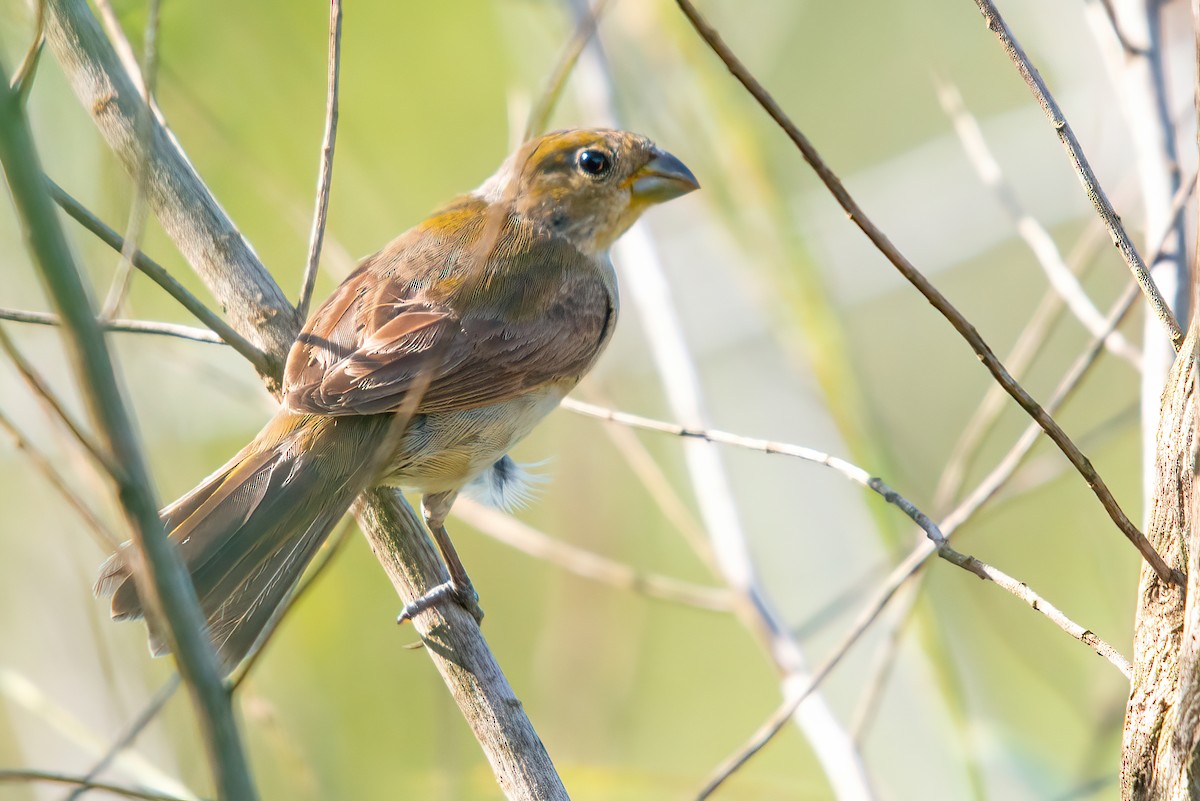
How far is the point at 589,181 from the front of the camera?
3295mm

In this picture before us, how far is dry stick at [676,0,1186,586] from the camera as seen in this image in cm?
127

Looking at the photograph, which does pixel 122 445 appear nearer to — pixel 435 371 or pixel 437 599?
pixel 437 599

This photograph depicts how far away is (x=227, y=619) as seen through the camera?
218cm

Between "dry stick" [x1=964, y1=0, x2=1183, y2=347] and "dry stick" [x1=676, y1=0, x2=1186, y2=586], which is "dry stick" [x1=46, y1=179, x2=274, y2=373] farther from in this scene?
"dry stick" [x1=964, y1=0, x2=1183, y2=347]

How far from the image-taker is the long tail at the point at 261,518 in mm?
2137

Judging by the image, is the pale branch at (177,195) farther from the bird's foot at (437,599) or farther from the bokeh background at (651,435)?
the bird's foot at (437,599)

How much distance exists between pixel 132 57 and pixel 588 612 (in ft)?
6.44

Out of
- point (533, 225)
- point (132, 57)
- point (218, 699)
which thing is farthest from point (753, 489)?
point (218, 699)

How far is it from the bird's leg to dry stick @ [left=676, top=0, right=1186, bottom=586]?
1.32 m

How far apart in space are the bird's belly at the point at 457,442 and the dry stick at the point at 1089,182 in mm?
1611

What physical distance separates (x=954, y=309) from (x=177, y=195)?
5.62ft

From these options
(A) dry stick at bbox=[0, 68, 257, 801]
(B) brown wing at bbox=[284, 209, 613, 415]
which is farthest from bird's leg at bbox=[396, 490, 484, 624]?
(A) dry stick at bbox=[0, 68, 257, 801]

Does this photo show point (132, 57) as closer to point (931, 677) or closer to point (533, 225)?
point (533, 225)

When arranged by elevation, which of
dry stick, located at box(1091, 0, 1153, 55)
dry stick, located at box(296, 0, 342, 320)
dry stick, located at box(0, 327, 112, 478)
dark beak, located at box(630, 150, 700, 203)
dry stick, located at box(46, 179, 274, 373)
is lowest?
dry stick, located at box(0, 327, 112, 478)
